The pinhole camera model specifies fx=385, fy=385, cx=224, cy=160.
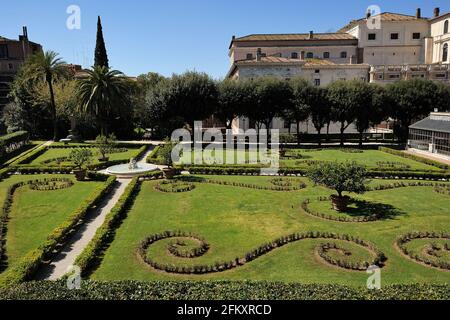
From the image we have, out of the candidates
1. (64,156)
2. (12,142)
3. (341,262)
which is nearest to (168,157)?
(64,156)

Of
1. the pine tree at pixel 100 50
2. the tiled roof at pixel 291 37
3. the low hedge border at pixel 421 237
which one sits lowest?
the low hedge border at pixel 421 237

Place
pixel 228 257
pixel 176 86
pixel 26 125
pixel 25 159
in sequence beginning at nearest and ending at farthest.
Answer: pixel 228 257 < pixel 25 159 < pixel 176 86 < pixel 26 125

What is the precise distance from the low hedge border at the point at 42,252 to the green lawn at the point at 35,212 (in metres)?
0.82

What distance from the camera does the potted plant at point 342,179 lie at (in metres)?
20.7

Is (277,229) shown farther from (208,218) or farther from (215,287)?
(215,287)

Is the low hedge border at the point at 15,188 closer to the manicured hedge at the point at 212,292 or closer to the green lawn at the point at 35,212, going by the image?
the green lawn at the point at 35,212

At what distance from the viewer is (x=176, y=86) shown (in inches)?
2009

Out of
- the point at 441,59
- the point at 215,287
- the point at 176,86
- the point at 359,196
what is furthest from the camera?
the point at 441,59

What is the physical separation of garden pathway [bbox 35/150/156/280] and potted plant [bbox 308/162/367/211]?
1218 cm

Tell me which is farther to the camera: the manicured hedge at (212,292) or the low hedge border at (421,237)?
the low hedge border at (421,237)

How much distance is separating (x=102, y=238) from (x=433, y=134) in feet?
132

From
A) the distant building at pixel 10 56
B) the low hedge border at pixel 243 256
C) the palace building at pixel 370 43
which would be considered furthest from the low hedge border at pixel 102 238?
the distant building at pixel 10 56

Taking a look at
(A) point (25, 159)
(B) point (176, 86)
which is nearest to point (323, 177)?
(A) point (25, 159)
